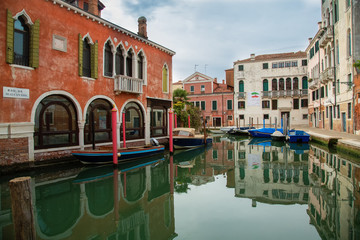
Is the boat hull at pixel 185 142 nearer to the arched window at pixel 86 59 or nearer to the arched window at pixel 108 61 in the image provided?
the arched window at pixel 108 61

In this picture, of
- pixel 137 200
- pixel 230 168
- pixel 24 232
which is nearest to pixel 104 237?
pixel 24 232

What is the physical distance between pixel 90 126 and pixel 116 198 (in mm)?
5226

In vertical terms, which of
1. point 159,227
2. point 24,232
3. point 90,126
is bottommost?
point 159,227

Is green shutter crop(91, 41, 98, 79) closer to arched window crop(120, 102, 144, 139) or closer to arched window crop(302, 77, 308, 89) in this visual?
arched window crop(120, 102, 144, 139)

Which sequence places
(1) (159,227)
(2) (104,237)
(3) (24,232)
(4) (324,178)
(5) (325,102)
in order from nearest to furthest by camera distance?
(3) (24,232)
(2) (104,237)
(1) (159,227)
(4) (324,178)
(5) (325,102)

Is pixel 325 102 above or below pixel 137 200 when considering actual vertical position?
above

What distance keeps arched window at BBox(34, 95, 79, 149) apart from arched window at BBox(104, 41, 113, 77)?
2380 millimetres

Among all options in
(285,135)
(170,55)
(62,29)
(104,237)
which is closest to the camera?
(104,237)

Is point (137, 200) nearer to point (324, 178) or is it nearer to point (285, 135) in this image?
point (324, 178)

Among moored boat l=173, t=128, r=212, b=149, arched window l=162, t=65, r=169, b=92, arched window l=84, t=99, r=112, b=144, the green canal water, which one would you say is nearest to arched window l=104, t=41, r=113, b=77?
arched window l=84, t=99, r=112, b=144

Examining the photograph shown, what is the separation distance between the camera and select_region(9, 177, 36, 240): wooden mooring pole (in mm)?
2949

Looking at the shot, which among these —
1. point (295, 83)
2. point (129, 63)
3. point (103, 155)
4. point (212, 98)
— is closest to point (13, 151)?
point (103, 155)

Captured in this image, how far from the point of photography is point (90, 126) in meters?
10.3

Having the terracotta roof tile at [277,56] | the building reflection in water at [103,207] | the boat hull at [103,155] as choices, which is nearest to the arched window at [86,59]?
the boat hull at [103,155]
